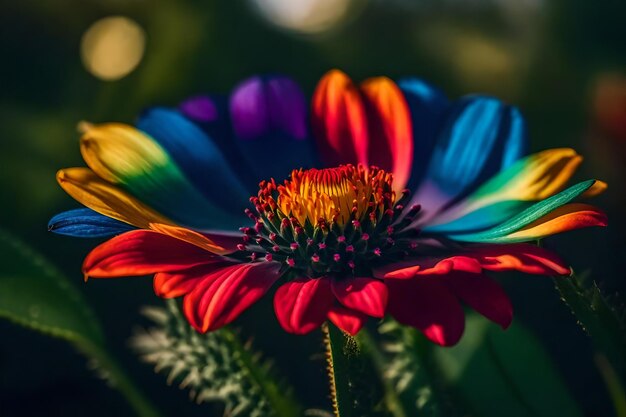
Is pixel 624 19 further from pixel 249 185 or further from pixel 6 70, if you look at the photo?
pixel 6 70

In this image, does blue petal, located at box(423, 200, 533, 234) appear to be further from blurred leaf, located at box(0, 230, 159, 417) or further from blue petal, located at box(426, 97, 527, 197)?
blurred leaf, located at box(0, 230, 159, 417)

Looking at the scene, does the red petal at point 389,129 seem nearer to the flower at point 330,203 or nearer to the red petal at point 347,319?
the flower at point 330,203

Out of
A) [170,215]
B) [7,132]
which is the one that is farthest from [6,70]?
[170,215]

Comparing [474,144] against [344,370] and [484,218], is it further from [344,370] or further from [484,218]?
[344,370]

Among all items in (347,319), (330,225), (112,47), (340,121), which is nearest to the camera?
(347,319)

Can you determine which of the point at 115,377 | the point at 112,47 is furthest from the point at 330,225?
the point at 112,47

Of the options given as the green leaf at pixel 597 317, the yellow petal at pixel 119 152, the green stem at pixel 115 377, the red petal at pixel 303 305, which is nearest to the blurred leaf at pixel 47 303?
the green stem at pixel 115 377
